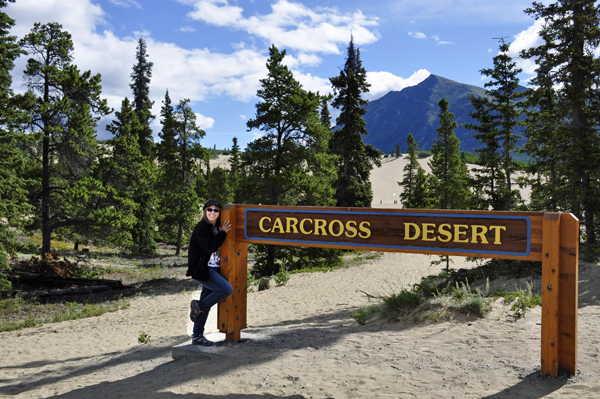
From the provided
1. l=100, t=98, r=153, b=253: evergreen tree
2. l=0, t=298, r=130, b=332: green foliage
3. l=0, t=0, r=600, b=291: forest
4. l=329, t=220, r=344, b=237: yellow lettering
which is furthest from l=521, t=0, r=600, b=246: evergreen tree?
l=100, t=98, r=153, b=253: evergreen tree

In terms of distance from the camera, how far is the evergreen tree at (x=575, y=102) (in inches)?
591

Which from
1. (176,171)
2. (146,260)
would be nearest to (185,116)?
(176,171)

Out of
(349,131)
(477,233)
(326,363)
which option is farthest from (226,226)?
(349,131)

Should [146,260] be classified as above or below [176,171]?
below

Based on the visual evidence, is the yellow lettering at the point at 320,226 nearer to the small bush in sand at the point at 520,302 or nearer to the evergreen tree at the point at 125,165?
the small bush in sand at the point at 520,302

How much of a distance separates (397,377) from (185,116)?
27010 millimetres

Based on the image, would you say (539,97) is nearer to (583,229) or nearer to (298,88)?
(583,229)

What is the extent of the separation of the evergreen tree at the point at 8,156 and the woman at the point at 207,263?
1243cm

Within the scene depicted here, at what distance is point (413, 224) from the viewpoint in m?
4.71

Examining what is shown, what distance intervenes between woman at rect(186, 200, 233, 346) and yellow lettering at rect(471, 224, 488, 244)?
322cm

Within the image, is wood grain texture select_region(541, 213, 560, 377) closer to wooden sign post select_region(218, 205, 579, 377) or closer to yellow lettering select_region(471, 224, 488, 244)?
wooden sign post select_region(218, 205, 579, 377)

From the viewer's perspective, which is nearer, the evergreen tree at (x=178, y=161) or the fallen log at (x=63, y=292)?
the fallen log at (x=63, y=292)

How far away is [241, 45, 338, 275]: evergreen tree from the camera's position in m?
19.8

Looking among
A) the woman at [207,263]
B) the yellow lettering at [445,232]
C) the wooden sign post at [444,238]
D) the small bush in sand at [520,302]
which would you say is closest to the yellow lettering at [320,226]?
the wooden sign post at [444,238]
